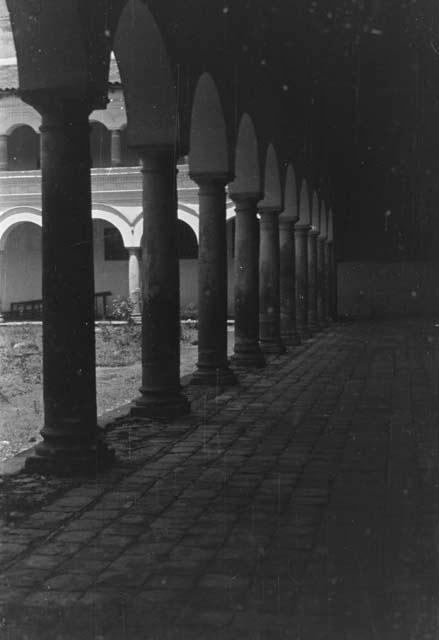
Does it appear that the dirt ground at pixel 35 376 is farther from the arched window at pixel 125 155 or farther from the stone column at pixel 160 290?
the arched window at pixel 125 155

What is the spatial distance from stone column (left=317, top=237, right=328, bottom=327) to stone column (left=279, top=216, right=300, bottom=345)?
4.87 meters

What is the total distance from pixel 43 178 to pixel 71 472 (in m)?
1.87

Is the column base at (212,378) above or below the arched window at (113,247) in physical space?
below

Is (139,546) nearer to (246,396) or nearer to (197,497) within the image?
(197,497)

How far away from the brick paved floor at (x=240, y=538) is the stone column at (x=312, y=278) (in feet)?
41.2

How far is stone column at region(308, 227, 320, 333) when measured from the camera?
20.4 m

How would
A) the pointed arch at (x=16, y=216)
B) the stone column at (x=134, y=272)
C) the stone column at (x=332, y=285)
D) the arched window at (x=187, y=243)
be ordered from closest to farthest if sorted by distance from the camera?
the stone column at (x=134, y=272)
the stone column at (x=332, y=285)
the pointed arch at (x=16, y=216)
the arched window at (x=187, y=243)

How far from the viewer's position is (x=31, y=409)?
9.51 meters

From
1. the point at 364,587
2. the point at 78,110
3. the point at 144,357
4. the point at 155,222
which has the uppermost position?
the point at 78,110

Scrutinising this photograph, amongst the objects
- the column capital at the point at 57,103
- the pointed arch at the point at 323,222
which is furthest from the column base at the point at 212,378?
the pointed arch at the point at 323,222

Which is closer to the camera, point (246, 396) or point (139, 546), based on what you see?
point (139, 546)

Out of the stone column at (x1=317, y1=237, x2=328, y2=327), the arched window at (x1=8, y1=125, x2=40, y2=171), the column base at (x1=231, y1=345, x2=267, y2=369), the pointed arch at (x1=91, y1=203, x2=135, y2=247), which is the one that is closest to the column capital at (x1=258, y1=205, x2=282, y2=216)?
the column base at (x1=231, y1=345, x2=267, y2=369)

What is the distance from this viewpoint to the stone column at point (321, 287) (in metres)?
22.0

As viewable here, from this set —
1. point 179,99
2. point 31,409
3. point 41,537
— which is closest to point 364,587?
point 41,537
